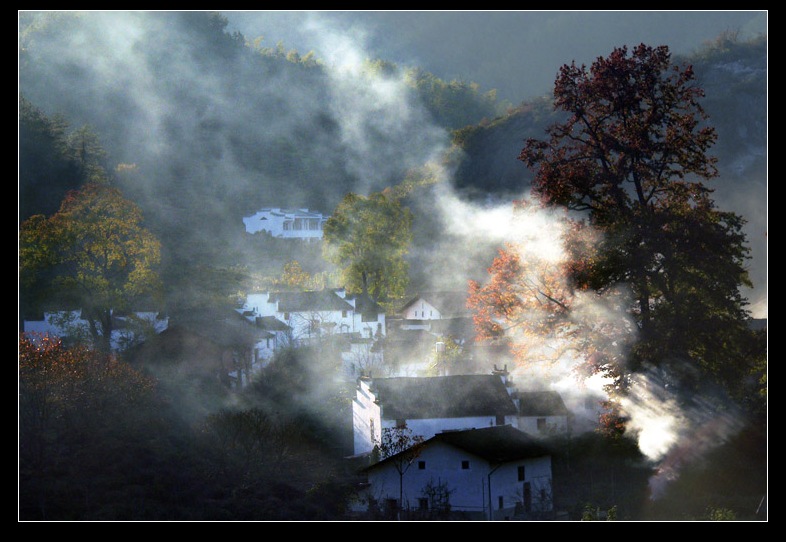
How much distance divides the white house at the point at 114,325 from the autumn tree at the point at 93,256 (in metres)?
0.10

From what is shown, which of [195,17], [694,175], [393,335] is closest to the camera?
[694,175]

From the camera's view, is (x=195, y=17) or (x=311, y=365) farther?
(x=195, y=17)

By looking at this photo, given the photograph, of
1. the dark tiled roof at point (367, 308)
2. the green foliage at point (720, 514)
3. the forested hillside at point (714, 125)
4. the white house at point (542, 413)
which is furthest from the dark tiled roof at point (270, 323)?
the forested hillside at point (714, 125)

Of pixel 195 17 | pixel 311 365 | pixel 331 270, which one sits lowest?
pixel 311 365

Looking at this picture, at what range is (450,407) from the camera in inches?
434

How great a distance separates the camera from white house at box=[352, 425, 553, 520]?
31.4ft

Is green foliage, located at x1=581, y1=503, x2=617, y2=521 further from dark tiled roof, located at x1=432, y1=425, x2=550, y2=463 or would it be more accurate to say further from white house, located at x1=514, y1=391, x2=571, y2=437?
white house, located at x1=514, y1=391, x2=571, y2=437

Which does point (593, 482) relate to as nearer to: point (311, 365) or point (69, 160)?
point (311, 365)

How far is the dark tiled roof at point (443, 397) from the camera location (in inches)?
427

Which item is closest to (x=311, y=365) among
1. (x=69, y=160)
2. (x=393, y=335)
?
(x=393, y=335)

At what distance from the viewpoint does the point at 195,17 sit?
34.3 metres

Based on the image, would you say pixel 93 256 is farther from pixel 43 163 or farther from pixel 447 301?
pixel 447 301
